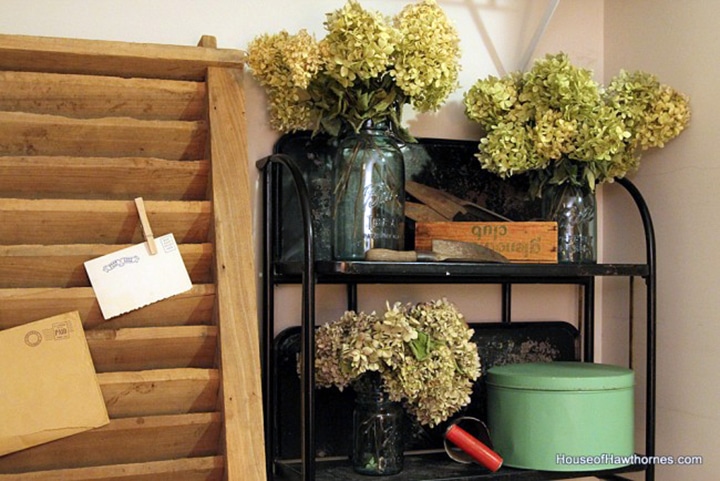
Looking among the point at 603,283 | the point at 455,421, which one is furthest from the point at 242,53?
the point at 603,283

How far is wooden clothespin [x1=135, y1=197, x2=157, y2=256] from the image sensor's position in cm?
149

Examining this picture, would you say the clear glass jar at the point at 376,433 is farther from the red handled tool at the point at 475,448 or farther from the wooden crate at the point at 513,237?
the wooden crate at the point at 513,237

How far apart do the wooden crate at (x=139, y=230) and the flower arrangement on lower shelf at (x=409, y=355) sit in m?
0.22

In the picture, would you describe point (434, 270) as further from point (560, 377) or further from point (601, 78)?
point (601, 78)

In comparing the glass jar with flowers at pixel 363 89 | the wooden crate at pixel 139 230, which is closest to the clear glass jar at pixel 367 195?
the glass jar with flowers at pixel 363 89

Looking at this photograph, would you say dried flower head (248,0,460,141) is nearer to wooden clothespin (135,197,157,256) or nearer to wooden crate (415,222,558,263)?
wooden crate (415,222,558,263)

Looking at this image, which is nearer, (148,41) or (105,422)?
(105,422)

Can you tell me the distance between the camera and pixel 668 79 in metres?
1.95

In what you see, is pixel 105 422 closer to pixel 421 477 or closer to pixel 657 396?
pixel 421 477

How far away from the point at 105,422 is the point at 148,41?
79cm

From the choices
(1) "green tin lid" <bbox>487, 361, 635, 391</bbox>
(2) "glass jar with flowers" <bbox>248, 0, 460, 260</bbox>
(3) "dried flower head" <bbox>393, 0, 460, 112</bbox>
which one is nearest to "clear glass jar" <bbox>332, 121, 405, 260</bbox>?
(2) "glass jar with flowers" <bbox>248, 0, 460, 260</bbox>

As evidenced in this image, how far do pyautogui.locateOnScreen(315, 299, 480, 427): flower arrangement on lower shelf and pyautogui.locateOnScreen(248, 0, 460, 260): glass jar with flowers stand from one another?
0.15m

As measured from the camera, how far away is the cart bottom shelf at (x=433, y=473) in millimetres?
1659

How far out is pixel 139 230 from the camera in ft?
5.04
